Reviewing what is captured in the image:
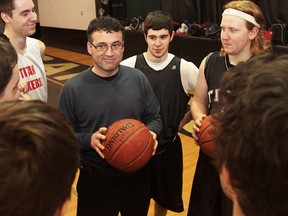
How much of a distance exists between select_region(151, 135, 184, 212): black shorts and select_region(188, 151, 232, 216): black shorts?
313 mm

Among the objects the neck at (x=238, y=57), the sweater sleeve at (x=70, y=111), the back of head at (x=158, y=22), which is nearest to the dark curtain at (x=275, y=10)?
the back of head at (x=158, y=22)

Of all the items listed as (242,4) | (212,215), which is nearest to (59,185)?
(212,215)

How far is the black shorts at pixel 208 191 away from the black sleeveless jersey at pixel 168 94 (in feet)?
1.06

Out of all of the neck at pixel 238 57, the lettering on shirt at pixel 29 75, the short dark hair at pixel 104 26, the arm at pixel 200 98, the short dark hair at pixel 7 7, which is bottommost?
the arm at pixel 200 98

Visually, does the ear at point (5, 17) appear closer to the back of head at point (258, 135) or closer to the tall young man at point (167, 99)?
the tall young man at point (167, 99)

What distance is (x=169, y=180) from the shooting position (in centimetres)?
274

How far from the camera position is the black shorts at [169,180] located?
272 cm

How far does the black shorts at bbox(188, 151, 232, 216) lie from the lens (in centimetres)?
238

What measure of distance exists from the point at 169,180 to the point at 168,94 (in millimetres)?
660

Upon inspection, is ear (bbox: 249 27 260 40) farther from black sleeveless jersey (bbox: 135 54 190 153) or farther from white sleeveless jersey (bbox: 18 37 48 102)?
white sleeveless jersey (bbox: 18 37 48 102)

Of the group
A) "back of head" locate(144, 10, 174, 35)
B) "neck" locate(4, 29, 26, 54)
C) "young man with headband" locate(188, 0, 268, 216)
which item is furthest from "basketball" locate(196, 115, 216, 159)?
"neck" locate(4, 29, 26, 54)

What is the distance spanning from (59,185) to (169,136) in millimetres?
1851

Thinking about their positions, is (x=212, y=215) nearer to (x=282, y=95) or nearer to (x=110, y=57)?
(x=110, y=57)

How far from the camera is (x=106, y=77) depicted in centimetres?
220
